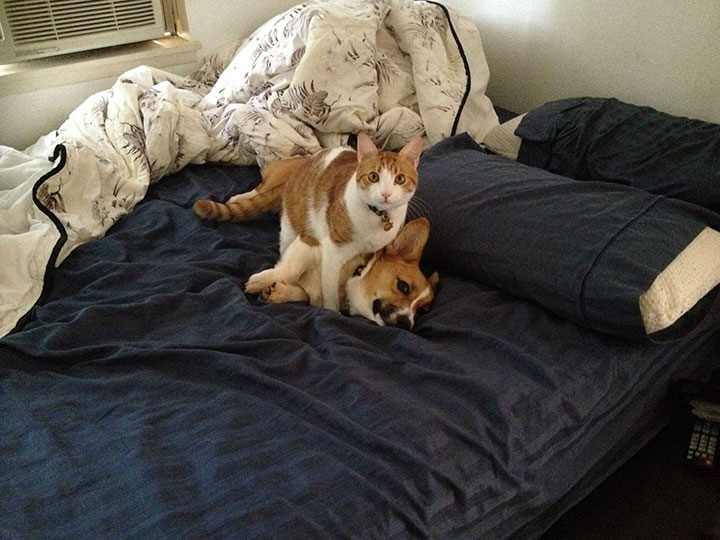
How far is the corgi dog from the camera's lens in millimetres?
1326

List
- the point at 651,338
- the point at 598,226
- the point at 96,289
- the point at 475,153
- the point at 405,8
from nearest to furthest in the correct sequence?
the point at 651,338
the point at 598,226
the point at 96,289
the point at 475,153
the point at 405,8

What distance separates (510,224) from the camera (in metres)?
1.33

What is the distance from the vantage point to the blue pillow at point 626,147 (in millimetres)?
1412

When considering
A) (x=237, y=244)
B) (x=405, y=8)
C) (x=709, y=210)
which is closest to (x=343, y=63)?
(x=405, y=8)

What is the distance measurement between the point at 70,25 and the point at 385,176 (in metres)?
1.48

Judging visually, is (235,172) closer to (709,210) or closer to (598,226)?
(598,226)

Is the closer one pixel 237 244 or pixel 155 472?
pixel 155 472

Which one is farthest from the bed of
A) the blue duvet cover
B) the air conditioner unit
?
the air conditioner unit

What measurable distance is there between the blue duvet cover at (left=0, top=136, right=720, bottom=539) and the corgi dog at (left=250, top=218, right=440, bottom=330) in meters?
0.05

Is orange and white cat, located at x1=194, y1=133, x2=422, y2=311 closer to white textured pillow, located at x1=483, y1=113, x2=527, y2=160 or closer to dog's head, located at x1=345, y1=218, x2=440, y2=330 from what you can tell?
dog's head, located at x1=345, y1=218, x2=440, y2=330

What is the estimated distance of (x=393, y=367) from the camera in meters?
1.15

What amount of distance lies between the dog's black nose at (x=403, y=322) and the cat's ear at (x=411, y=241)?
0.59 ft

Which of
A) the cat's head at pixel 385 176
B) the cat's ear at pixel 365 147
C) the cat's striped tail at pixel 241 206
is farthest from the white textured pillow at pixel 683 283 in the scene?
the cat's striped tail at pixel 241 206

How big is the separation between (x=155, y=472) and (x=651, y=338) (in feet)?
2.99
